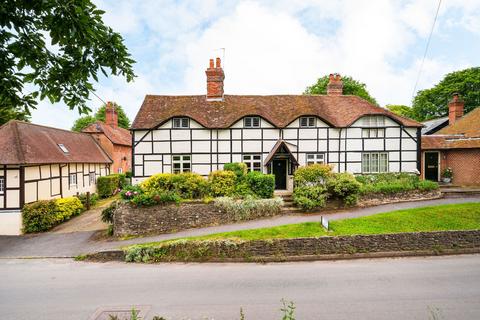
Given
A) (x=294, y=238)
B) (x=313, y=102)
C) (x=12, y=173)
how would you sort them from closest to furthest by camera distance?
(x=294, y=238) → (x=12, y=173) → (x=313, y=102)

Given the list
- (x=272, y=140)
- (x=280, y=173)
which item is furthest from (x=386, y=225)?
(x=272, y=140)

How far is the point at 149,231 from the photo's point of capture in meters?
12.9

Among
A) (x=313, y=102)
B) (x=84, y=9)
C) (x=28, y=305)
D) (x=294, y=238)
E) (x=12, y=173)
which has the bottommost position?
(x=28, y=305)

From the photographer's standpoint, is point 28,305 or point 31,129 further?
point 31,129

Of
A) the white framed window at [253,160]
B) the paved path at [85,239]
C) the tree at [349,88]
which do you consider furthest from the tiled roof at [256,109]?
the tree at [349,88]

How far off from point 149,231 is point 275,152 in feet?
32.4

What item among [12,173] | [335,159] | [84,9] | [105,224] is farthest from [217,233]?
[12,173]

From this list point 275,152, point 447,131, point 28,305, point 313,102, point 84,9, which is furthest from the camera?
point 447,131

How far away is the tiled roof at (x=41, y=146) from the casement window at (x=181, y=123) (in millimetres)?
8785

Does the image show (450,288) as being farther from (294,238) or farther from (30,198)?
(30,198)

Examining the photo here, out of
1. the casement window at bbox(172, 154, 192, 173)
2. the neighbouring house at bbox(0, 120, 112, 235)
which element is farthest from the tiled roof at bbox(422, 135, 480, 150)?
the neighbouring house at bbox(0, 120, 112, 235)

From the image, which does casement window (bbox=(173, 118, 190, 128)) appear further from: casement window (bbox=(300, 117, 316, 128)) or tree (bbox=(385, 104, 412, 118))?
tree (bbox=(385, 104, 412, 118))

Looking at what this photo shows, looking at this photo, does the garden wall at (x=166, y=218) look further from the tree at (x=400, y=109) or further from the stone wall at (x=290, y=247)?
the tree at (x=400, y=109)

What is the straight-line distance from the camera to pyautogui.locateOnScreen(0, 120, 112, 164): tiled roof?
1520 centimetres
